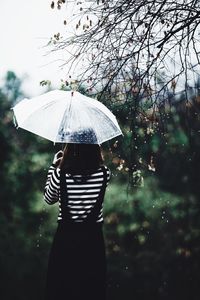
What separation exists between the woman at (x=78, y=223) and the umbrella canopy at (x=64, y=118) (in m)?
0.06

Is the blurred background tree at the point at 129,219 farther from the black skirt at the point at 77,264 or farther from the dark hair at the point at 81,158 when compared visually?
the dark hair at the point at 81,158

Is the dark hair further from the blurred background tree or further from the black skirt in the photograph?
the blurred background tree

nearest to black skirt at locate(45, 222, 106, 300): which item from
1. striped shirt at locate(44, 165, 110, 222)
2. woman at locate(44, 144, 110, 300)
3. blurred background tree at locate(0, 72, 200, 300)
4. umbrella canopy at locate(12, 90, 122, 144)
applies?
woman at locate(44, 144, 110, 300)

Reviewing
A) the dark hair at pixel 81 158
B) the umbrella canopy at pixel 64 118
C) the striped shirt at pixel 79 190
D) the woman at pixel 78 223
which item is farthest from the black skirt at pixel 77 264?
the umbrella canopy at pixel 64 118

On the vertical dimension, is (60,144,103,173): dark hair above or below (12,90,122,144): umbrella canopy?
below

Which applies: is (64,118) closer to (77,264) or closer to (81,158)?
(81,158)

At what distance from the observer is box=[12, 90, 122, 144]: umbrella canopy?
203 cm

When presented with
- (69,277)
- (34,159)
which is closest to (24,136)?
(34,159)

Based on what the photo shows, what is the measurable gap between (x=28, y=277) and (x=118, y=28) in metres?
5.28

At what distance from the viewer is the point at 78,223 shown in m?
2.04

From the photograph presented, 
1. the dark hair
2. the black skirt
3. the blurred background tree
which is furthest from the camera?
the blurred background tree

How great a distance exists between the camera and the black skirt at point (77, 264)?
2.10 metres

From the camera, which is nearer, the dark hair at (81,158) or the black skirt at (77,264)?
the dark hair at (81,158)

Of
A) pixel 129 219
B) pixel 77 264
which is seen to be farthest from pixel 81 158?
pixel 129 219
